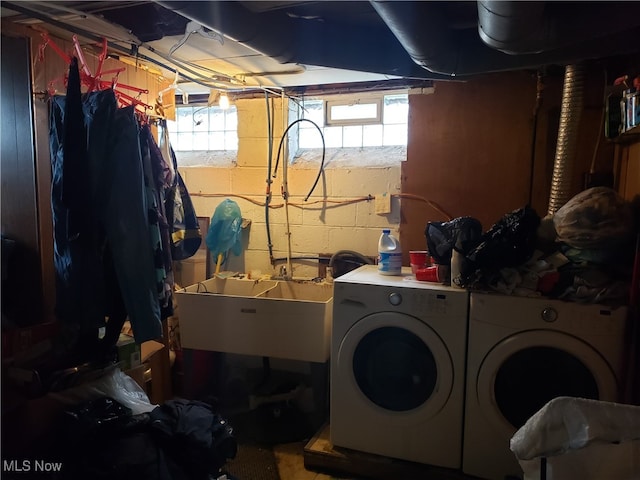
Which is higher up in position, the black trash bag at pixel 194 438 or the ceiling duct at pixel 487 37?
the ceiling duct at pixel 487 37

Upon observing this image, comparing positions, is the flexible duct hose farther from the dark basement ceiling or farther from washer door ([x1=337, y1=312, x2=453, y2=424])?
washer door ([x1=337, y1=312, x2=453, y2=424])

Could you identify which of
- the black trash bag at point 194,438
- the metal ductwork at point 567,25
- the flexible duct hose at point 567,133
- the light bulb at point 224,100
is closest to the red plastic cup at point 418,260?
the flexible duct hose at point 567,133

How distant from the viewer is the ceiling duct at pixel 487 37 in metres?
1.41

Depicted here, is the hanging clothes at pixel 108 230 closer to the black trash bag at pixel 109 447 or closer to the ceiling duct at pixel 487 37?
the black trash bag at pixel 109 447

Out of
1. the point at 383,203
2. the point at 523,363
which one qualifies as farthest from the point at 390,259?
the point at 523,363

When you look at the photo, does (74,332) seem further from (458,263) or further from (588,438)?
(588,438)

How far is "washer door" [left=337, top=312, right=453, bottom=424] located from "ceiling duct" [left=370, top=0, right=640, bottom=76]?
112 centimetres

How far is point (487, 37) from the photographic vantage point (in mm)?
1550

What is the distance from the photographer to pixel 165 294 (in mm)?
1869

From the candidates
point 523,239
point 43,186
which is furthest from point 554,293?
point 43,186

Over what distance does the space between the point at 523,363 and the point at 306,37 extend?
5.40 ft

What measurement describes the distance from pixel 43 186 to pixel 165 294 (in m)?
0.72

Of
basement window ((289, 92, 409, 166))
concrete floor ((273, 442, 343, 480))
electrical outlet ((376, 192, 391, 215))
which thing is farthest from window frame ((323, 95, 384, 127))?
concrete floor ((273, 442, 343, 480))

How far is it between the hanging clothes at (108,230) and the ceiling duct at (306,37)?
0.50 m
